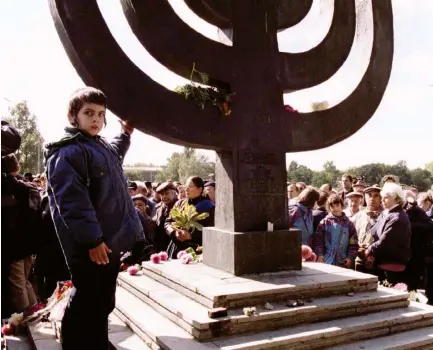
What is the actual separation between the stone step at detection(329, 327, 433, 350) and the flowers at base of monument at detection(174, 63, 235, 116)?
2096mm

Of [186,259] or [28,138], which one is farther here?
[28,138]

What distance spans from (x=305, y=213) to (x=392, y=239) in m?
1.07

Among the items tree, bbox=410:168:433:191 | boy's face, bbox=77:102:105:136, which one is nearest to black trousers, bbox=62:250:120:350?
boy's face, bbox=77:102:105:136

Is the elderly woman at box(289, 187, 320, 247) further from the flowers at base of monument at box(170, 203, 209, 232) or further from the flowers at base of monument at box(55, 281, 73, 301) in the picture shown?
the flowers at base of monument at box(55, 281, 73, 301)

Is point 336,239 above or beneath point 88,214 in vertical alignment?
beneath

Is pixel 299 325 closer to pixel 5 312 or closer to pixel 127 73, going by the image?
pixel 127 73

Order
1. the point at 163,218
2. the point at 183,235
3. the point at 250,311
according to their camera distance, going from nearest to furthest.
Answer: the point at 250,311 → the point at 183,235 → the point at 163,218

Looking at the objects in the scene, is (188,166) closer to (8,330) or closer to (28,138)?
(28,138)

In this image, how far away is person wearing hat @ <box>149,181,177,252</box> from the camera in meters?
5.64

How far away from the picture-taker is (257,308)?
124 inches

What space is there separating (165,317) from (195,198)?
6.77 feet

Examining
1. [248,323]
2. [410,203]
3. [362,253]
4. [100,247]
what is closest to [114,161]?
[100,247]

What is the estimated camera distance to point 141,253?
518 cm

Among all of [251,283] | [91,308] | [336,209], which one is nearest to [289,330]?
[251,283]
